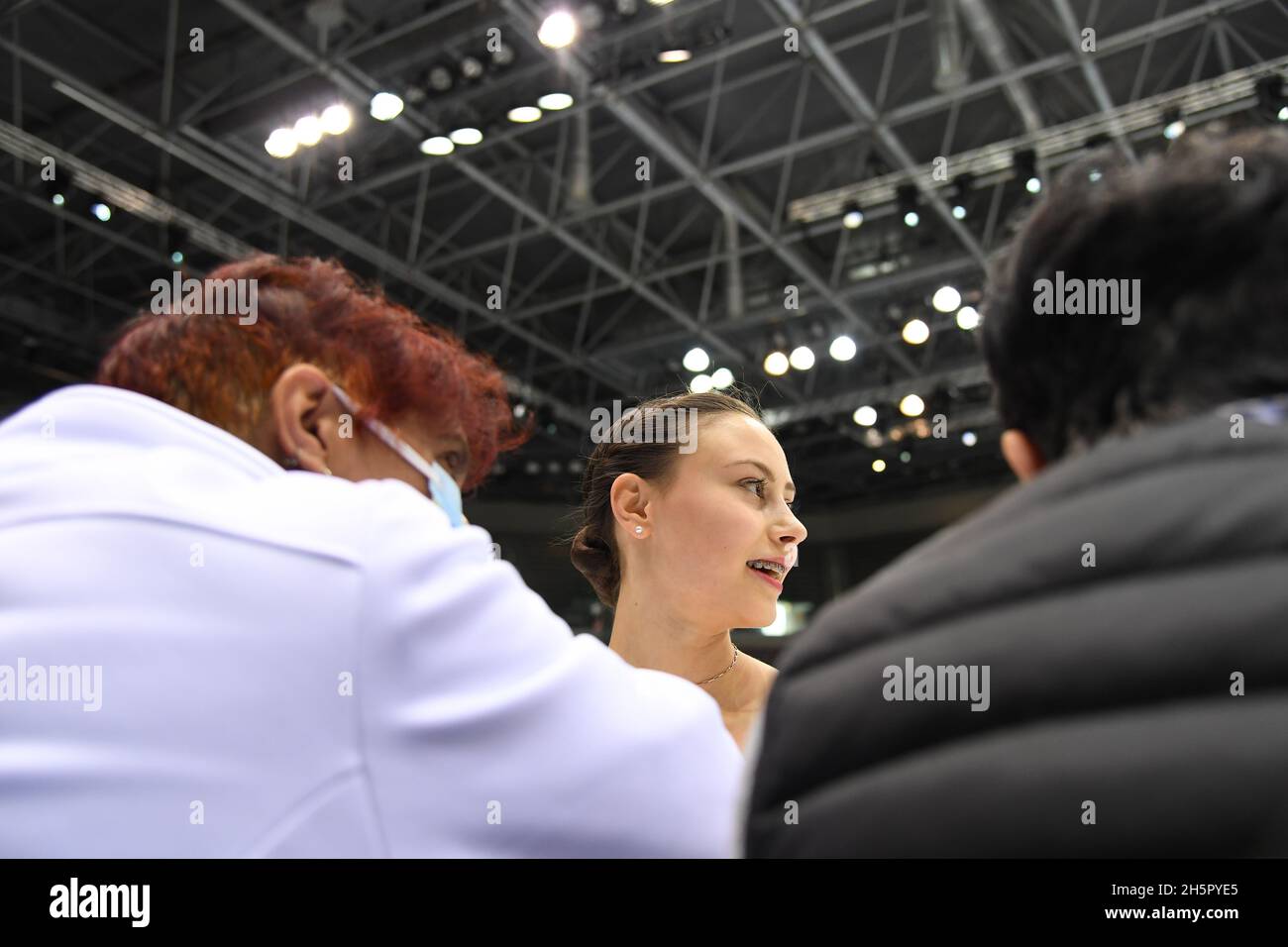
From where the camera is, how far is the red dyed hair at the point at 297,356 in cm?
131

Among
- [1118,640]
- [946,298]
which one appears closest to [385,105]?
[946,298]

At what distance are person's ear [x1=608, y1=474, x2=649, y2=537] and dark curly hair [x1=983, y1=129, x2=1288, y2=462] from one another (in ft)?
6.22

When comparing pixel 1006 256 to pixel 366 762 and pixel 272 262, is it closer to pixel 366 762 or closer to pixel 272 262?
pixel 366 762

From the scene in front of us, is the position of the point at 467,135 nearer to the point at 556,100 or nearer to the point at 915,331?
the point at 556,100

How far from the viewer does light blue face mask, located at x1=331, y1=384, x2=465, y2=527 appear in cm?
135

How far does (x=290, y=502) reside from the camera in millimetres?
1045

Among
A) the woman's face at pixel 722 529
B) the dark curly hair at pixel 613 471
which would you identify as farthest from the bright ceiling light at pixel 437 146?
the woman's face at pixel 722 529

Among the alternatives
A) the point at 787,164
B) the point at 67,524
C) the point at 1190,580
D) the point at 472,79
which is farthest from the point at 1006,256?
the point at 787,164

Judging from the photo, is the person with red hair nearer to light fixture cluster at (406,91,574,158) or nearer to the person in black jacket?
the person in black jacket

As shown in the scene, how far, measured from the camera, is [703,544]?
8.71 ft

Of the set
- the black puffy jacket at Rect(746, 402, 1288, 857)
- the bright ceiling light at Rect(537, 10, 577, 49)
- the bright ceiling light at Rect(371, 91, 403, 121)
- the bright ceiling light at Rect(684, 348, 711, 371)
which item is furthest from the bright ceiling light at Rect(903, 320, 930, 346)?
the black puffy jacket at Rect(746, 402, 1288, 857)

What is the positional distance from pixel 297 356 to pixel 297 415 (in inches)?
3.6
